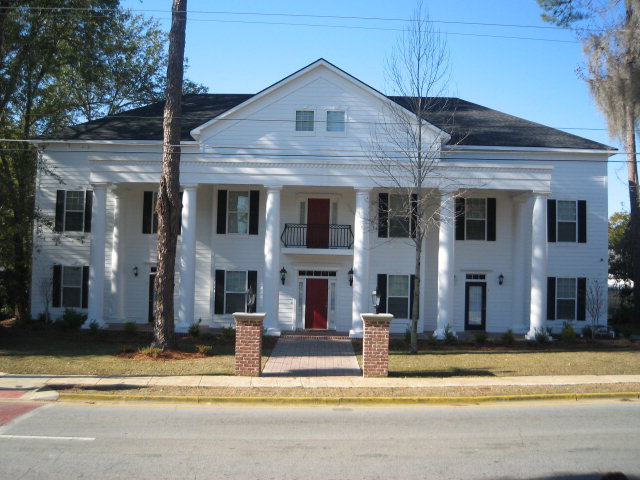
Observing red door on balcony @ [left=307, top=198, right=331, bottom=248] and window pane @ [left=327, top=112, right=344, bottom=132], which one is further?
red door on balcony @ [left=307, top=198, right=331, bottom=248]

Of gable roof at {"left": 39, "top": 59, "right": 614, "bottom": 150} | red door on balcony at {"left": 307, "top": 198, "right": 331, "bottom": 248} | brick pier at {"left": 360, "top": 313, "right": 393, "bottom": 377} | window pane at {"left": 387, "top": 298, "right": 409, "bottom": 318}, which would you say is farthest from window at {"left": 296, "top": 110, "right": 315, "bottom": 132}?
brick pier at {"left": 360, "top": 313, "right": 393, "bottom": 377}

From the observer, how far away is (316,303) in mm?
22078

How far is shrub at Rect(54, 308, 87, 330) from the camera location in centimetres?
2050

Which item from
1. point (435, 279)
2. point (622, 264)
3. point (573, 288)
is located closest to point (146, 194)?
point (435, 279)

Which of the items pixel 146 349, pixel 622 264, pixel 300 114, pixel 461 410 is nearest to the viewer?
pixel 461 410

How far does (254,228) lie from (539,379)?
1215 cm

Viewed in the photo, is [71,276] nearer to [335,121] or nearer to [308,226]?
[308,226]

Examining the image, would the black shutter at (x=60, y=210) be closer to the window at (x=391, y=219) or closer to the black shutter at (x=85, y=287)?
the black shutter at (x=85, y=287)

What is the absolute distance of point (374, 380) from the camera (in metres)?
13.2

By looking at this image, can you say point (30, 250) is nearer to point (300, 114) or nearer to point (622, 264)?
point (300, 114)

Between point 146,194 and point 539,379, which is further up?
point 146,194

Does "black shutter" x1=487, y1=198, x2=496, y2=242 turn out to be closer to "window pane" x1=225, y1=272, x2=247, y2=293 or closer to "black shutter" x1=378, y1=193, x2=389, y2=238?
"black shutter" x1=378, y1=193, x2=389, y2=238

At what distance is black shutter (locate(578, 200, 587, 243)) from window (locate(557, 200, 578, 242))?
145 mm

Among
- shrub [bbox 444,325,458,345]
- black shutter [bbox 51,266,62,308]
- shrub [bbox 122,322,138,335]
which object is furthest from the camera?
black shutter [bbox 51,266,62,308]
